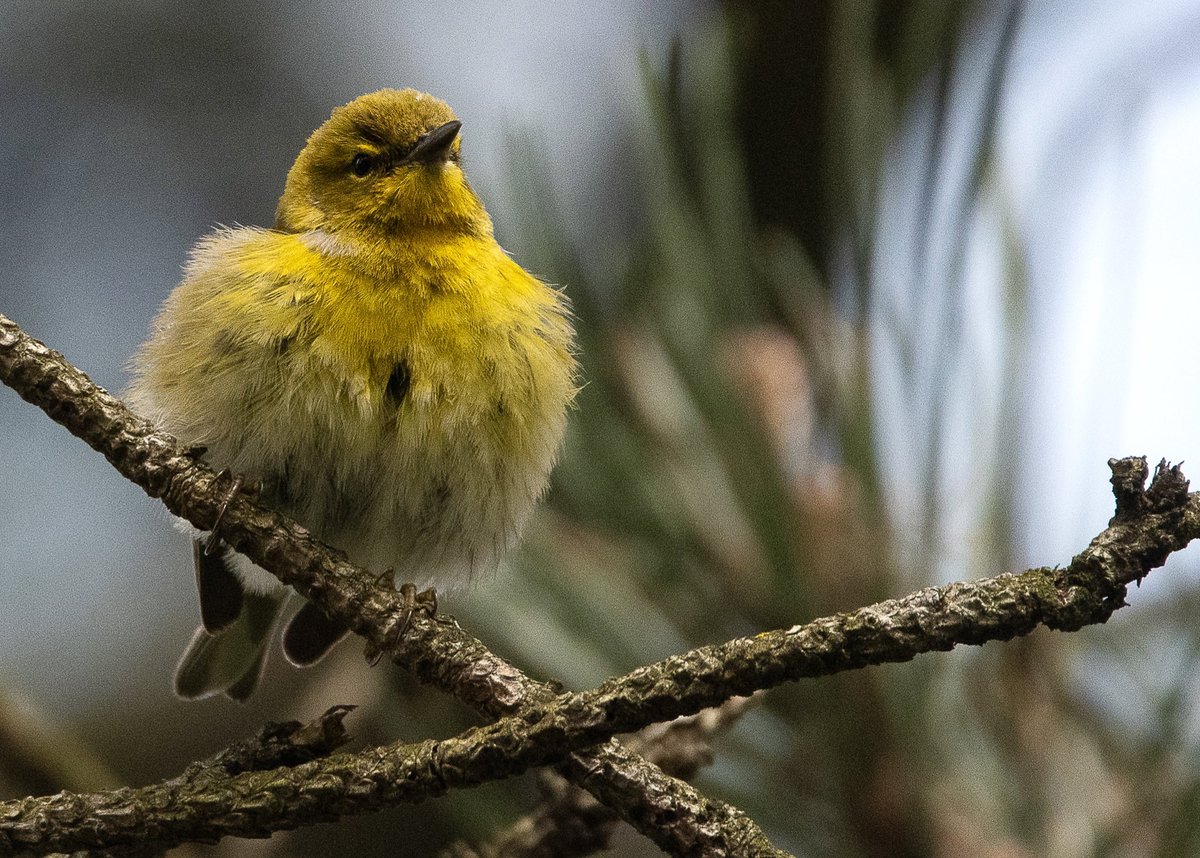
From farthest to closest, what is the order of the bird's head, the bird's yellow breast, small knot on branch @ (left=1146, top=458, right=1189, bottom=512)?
1. the bird's head
2. the bird's yellow breast
3. small knot on branch @ (left=1146, top=458, right=1189, bottom=512)

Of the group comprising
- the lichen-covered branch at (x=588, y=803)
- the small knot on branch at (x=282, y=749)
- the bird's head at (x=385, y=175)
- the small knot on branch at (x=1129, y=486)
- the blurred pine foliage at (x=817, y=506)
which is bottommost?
the small knot on branch at (x=282, y=749)

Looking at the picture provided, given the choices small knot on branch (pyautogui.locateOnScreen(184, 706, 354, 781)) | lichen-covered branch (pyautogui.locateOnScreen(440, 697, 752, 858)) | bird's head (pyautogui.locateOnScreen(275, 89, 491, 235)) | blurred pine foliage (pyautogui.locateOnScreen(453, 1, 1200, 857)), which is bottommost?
small knot on branch (pyautogui.locateOnScreen(184, 706, 354, 781))

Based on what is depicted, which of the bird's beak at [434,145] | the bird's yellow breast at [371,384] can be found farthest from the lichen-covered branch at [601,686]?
the bird's beak at [434,145]

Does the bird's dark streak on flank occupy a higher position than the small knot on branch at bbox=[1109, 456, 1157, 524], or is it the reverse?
the bird's dark streak on flank

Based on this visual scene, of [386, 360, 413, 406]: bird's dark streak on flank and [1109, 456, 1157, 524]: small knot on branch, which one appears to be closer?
[1109, 456, 1157, 524]: small knot on branch

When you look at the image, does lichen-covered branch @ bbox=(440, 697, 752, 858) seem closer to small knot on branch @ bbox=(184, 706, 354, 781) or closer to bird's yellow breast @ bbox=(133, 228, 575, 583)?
small knot on branch @ bbox=(184, 706, 354, 781)

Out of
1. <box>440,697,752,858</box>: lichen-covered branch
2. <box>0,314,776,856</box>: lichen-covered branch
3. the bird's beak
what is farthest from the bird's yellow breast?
<box>440,697,752,858</box>: lichen-covered branch

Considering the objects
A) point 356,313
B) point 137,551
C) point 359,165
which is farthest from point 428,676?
point 137,551

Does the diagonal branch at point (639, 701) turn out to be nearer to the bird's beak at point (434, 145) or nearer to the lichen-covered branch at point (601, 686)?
the lichen-covered branch at point (601, 686)

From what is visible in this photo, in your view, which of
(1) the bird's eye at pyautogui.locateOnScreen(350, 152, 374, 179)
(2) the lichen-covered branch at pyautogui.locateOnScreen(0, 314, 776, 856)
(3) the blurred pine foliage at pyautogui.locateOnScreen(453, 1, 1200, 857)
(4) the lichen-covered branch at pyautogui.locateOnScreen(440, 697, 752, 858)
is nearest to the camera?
(2) the lichen-covered branch at pyautogui.locateOnScreen(0, 314, 776, 856)
